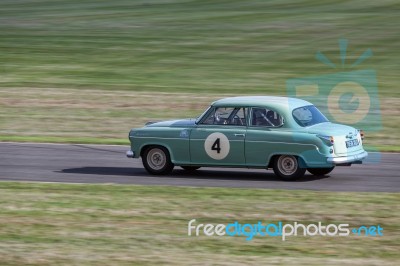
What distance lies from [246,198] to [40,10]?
42.5 m

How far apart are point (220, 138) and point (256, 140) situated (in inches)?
26.0

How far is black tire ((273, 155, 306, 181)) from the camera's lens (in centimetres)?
1577

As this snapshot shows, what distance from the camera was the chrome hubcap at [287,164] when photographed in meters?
15.8

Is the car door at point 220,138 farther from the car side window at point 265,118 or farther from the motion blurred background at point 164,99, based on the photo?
the motion blurred background at point 164,99

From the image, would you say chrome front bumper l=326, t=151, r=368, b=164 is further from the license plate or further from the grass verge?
the grass verge

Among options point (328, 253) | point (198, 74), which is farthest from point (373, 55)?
point (328, 253)

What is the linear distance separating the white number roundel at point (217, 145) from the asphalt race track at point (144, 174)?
0.45 meters

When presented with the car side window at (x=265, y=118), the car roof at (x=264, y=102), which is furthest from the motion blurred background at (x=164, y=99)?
the car roof at (x=264, y=102)

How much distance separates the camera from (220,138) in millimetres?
16156

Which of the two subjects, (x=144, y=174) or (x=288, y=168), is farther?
(x=144, y=174)

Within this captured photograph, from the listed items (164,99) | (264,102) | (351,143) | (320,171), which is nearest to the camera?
(351,143)

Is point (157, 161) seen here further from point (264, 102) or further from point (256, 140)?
point (264, 102)

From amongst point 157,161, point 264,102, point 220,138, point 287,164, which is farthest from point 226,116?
point 157,161

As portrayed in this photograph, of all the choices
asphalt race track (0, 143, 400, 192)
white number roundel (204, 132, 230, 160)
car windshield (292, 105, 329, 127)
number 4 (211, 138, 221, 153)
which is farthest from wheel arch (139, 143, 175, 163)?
car windshield (292, 105, 329, 127)
